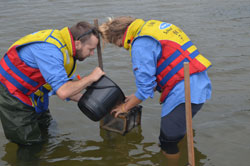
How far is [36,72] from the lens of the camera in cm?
386

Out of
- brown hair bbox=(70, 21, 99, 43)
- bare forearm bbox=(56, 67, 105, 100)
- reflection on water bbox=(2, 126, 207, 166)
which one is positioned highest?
brown hair bbox=(70, 21, 99, 43)

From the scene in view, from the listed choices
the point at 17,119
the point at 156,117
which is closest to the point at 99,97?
the point at 17,119

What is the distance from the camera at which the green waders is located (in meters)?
3.97

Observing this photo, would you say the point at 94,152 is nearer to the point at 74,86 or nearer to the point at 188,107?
the point at 74,86

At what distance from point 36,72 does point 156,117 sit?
2368 mm

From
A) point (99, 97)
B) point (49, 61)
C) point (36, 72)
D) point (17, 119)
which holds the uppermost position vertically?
point (49, 61)

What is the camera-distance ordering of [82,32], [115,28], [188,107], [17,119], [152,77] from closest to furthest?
[188,107], [152,77], [115,28], [82,32], [17,119]

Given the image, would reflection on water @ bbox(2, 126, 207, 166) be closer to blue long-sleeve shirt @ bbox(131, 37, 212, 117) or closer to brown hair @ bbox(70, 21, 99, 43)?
blue long-sleeve shirt @ bbox(131, 37, 212, 117)

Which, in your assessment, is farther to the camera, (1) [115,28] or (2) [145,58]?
(1) [115,28]

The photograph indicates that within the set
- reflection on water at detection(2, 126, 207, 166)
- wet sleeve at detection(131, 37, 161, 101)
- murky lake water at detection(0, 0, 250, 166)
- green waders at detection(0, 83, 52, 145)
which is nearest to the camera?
wet sleeve at detection(131, 37, 161, 101)

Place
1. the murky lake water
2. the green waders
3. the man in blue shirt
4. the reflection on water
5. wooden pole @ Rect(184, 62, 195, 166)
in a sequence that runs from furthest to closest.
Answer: the murky lake water
the reflection on water
the green waders
the man in blue shirt
wooden pole @ Rect(184, 62, 195, 166)

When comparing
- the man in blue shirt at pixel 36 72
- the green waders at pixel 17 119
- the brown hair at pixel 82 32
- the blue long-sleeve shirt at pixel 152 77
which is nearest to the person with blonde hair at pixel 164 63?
the blue long-sleeve shirt at pixel 152 77

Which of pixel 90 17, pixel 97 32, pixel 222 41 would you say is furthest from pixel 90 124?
pixel 90 17

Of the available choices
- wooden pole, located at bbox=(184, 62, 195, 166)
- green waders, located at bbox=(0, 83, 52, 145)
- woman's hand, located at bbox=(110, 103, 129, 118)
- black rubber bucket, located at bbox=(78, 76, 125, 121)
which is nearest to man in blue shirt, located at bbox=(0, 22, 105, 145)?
green waders, located at bbox=(0, 83, 52, 145)
